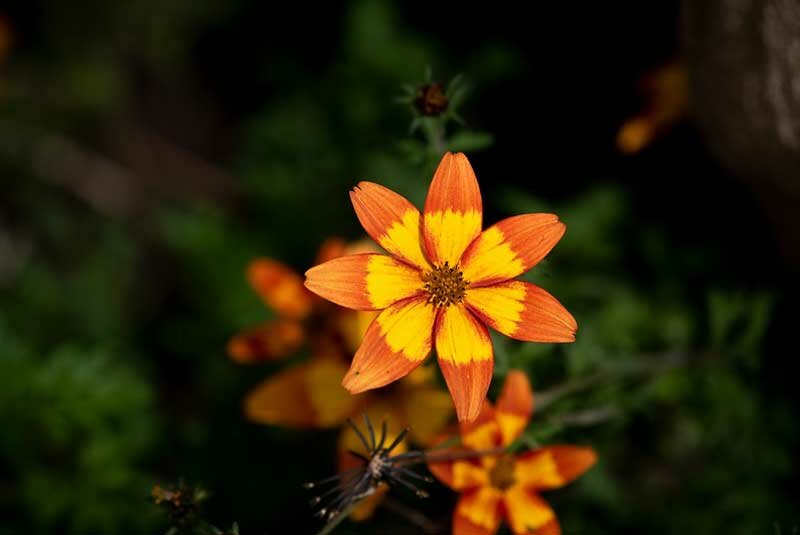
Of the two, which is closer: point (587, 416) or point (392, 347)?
point (392, 347)

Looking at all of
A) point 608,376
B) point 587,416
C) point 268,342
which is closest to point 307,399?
point 268,342

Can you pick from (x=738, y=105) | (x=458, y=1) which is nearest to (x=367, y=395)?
(x=738, y=105)

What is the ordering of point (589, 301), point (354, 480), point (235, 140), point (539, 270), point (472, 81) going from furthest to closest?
point (235, 140) < point (472, 81) < point (589, 301) < point (539, 270) < point (354, 480)

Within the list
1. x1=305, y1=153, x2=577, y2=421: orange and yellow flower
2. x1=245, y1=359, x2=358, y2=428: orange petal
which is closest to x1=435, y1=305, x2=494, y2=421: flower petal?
x1=305, y1=153, x2=577, y2=421: orange and yellow flower

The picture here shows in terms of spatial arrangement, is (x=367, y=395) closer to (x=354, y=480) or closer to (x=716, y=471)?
(x=354, y=480)

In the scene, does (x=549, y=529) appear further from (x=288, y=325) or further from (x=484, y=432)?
(x=288, y=325)

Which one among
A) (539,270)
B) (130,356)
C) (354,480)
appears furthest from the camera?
(130,356)
